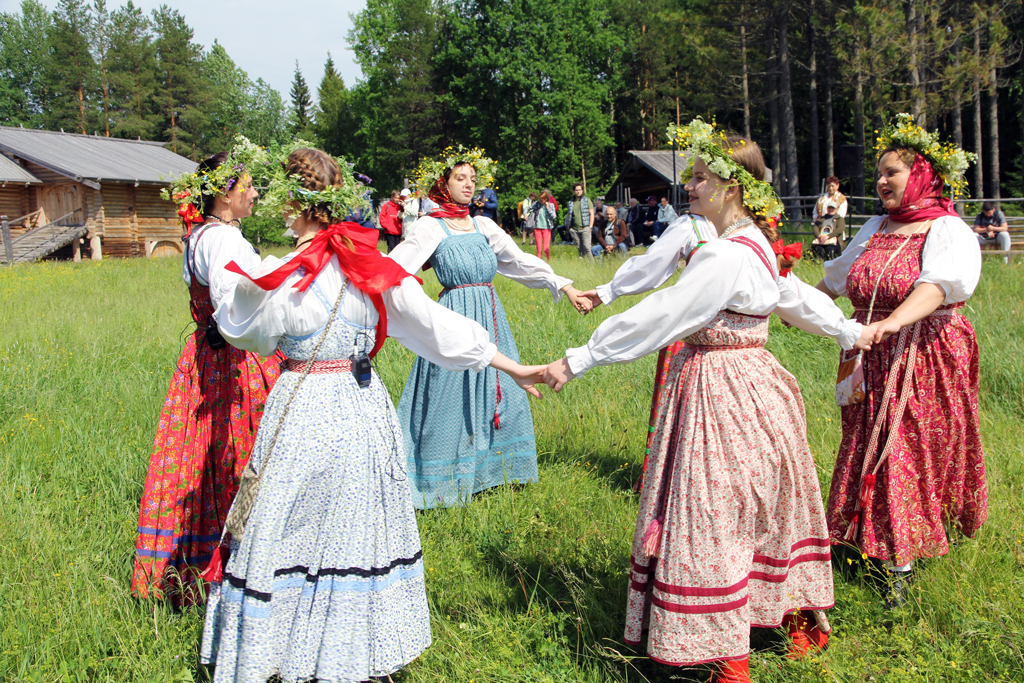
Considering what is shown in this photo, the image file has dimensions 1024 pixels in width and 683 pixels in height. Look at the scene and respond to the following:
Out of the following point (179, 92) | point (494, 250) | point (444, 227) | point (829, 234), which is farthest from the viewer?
point (179, 92)

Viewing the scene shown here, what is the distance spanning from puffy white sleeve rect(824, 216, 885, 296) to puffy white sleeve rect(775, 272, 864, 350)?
73 centimetres

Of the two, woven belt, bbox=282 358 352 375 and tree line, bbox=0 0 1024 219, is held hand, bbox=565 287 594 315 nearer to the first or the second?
woven belt, bbox=282 358 352 375

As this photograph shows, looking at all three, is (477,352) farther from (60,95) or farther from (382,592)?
(60,95)

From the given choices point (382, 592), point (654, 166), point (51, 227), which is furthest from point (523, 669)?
point (654, 166)

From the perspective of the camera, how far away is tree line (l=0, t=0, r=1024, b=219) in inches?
1070

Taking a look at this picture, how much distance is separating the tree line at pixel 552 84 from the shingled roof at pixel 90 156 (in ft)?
45.7

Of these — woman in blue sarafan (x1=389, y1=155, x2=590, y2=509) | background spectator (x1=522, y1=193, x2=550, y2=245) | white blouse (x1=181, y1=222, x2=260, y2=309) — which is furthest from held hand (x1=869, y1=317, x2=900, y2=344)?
background spectator (x1=522, y1=193, x2=550, y2=245)

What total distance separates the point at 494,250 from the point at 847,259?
6.64ft

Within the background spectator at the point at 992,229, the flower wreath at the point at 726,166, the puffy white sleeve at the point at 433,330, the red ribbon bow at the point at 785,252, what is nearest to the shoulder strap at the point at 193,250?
the puffy white sleeve at the point at 433,330

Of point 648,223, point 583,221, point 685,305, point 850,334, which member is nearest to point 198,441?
point 685,305

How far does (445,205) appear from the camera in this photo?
446cm

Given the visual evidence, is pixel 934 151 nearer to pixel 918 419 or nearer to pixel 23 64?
pixel 918 419

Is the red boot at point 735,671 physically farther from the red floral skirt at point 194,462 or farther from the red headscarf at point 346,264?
the red floral skirt at point 194,462

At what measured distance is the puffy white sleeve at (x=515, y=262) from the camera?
4570 millimetres
